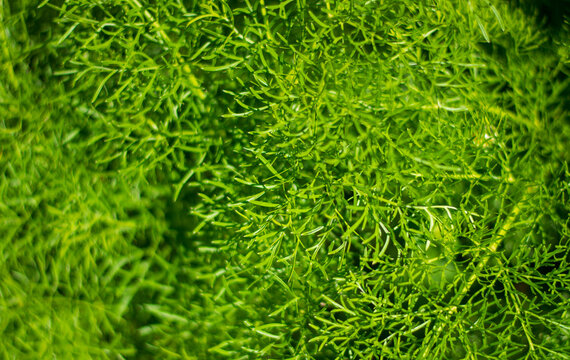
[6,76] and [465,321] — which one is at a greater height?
[6,76]

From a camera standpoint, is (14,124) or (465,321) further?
(14,124)

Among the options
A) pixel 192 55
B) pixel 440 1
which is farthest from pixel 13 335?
pixel 440 1

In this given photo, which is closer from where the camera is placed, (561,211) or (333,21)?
(333,21)

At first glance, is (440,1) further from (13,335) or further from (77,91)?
(13,335)

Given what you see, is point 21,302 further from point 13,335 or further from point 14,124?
point 14,124

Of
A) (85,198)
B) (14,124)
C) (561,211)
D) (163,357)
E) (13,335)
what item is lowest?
(561,211)

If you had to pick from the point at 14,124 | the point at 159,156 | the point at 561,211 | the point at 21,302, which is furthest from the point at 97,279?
the point at 561,211
